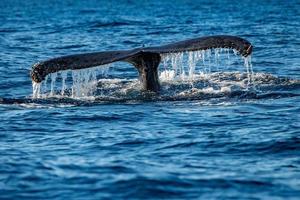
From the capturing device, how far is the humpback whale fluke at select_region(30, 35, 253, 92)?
486 inches

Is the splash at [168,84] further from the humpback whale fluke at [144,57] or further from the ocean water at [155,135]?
the humpback whale fluke at [144,57]

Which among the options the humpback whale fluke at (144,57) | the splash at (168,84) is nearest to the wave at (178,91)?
the splash at (168,84)

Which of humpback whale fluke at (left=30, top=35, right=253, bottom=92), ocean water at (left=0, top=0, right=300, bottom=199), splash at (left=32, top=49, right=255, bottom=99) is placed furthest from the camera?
splash at (left=32, top=49, right=255, bottom=99)

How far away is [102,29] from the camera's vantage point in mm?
34344

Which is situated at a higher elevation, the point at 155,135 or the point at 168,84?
the point at 168,84

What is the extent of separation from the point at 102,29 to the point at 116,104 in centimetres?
2091

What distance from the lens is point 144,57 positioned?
13547mm

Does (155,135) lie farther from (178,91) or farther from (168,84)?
(168,84)

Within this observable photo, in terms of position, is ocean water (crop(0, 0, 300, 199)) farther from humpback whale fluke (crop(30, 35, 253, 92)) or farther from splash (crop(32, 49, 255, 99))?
humpback whale fluke (crop(30, 35, 253, 92))

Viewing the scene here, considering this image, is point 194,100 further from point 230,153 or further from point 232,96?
point 230,153

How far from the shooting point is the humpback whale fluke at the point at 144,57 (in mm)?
12344

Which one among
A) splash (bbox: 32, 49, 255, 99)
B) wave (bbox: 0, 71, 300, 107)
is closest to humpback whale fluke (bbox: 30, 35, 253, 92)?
splash (bbox: 32, 49, 255, 99)

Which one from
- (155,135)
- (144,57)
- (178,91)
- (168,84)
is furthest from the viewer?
(168,84)

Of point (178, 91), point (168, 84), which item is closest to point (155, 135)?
point (178, 91)
